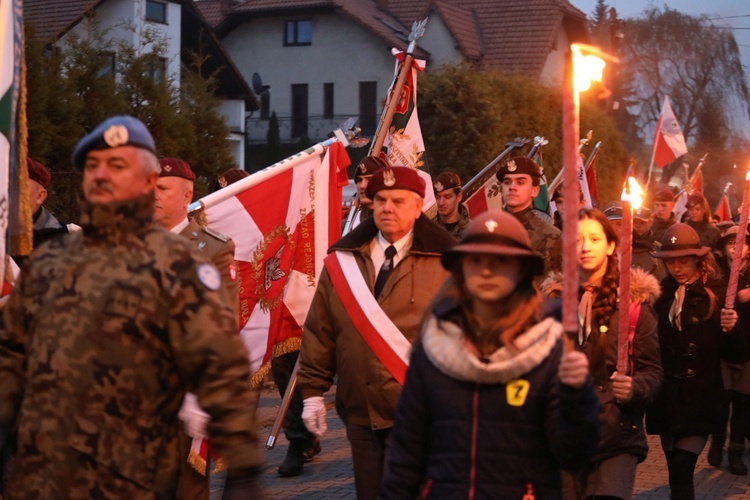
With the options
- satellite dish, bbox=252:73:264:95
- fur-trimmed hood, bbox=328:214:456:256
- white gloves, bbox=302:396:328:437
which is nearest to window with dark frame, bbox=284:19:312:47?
satellite dish, bbox=252:73:264:95

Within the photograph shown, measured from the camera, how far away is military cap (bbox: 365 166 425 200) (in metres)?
5.90

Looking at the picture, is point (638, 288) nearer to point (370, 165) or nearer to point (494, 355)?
point (494, 355)

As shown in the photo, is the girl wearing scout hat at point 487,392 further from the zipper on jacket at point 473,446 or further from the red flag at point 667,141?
the red flag at point 667,141

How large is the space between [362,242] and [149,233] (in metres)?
2.44

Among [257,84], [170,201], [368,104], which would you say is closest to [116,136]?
[170,201]

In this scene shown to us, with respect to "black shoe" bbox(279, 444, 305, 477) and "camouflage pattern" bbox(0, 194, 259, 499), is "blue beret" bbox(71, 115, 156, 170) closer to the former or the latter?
"camouflage pattern" bbox(0, 194, 259, 499)

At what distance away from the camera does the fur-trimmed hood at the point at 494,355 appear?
383cm

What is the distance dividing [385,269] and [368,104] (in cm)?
4229

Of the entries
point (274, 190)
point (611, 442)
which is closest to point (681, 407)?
point (611, 442)

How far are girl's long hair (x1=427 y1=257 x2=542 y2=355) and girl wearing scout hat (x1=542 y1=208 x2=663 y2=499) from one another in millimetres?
1474

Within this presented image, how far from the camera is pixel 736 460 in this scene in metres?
9.58

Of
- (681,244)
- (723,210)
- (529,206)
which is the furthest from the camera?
(723,210)

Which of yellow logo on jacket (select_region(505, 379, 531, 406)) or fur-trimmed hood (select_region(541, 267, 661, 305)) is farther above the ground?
fur-trimmed hood (select_region(541, 267, 661, 305))

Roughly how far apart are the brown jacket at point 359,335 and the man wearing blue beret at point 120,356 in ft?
7.02
